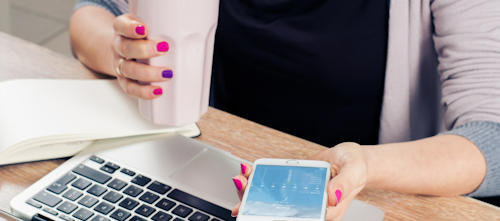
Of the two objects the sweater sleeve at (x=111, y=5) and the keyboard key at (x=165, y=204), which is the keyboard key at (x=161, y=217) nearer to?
the keyboard key at (x=165, y=204)

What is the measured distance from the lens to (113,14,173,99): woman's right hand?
0.60 metres

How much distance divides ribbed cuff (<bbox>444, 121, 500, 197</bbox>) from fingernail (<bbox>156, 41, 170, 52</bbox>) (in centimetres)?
38

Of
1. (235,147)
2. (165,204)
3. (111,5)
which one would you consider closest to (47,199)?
(165,204)

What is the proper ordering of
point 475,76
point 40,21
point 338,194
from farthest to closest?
point 40,21 < point 475,76 < point 338,194

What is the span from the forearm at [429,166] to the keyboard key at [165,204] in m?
0.22

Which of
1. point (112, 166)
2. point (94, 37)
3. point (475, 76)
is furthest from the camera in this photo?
point (94, 37)

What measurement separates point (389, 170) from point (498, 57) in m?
0.23

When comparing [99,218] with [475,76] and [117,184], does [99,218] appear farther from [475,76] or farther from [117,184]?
[475,76]

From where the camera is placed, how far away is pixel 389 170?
2.17 ft

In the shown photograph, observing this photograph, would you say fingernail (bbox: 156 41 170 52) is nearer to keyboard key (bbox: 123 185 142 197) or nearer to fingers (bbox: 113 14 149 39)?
fingers (bbox: 113 14 149 39)

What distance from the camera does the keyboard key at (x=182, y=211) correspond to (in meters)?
0.59

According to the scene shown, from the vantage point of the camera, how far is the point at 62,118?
27.6 inches

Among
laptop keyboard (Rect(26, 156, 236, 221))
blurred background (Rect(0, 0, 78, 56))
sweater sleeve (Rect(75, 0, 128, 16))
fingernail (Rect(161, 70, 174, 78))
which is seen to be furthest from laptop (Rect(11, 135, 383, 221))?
blurred background (Rect(0, 0, 78, 56))

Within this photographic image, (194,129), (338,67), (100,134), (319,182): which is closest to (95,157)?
(100,134)
